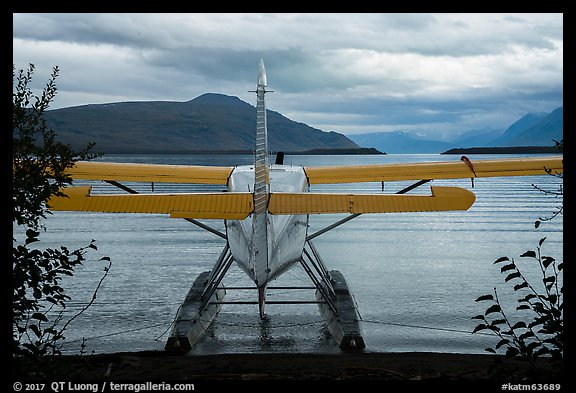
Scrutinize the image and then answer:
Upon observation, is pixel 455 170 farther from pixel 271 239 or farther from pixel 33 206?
pixel 33 206

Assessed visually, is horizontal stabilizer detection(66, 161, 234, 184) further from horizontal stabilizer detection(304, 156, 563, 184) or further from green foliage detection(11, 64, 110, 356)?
green foliage detection(11, 64, 110, 356)

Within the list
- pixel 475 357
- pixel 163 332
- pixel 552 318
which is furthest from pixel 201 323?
pixel 552 318

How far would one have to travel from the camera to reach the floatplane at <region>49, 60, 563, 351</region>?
7.59 m

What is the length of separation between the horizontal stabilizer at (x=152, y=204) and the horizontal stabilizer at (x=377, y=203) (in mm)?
689

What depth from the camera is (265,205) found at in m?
8.12

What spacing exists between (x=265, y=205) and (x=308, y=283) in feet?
26.6

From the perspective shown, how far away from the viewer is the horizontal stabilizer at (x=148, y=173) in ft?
41.5

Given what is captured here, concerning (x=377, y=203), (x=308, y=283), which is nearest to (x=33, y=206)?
(x=377, y=203)

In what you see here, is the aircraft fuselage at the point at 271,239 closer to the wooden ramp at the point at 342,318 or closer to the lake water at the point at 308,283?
the wooden ramp at the point at 342,318

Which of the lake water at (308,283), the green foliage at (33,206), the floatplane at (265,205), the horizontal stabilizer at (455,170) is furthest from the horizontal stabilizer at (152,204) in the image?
the horizontal stabilizer at (455,170)

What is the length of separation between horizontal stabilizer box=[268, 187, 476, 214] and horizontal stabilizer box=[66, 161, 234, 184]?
17.4 feet

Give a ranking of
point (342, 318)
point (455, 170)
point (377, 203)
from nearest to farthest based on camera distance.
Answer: point (377, 203) → point (342, 318) → point (455, 170)

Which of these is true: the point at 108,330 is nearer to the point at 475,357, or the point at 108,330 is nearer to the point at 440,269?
the point at 475,357
